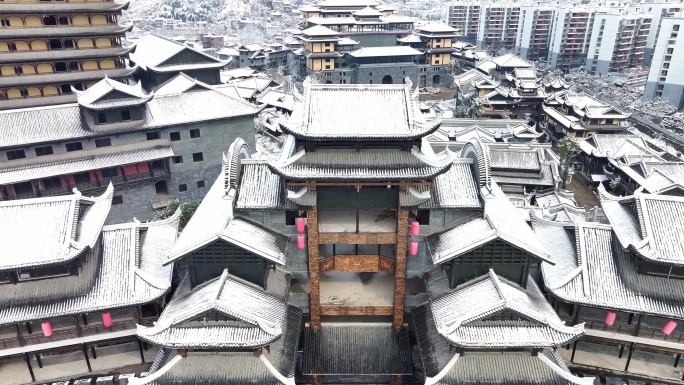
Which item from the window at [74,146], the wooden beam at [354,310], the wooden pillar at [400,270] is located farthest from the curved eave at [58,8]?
the wooden pillar at [400,270]

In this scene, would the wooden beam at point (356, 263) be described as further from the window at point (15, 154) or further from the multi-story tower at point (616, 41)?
the multi-story tower at point (616, 41)

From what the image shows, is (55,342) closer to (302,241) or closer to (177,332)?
(177,332)

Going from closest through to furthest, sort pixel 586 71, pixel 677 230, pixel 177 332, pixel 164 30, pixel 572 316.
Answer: pixel 177 332, pixel 677 230, pixel 572 316, pixel 586 71, pixel 164 30

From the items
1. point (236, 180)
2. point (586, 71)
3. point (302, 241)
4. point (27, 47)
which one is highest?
point (27, 47)

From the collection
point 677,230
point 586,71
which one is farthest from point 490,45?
point 677,230

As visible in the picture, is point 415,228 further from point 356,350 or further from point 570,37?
point 570,37

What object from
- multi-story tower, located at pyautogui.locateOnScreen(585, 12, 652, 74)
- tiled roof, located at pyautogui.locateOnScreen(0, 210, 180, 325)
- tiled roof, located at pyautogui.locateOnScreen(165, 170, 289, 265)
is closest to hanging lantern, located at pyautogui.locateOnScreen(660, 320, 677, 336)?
tiled roof, located at pyautogui.locateOnScreen(165, 170, 289, 265)

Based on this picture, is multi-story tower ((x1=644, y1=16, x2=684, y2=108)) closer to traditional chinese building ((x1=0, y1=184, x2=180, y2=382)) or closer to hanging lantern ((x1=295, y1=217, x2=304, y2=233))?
hanging lantern ((x1=295, y1=217, x2=304, y2=233))
